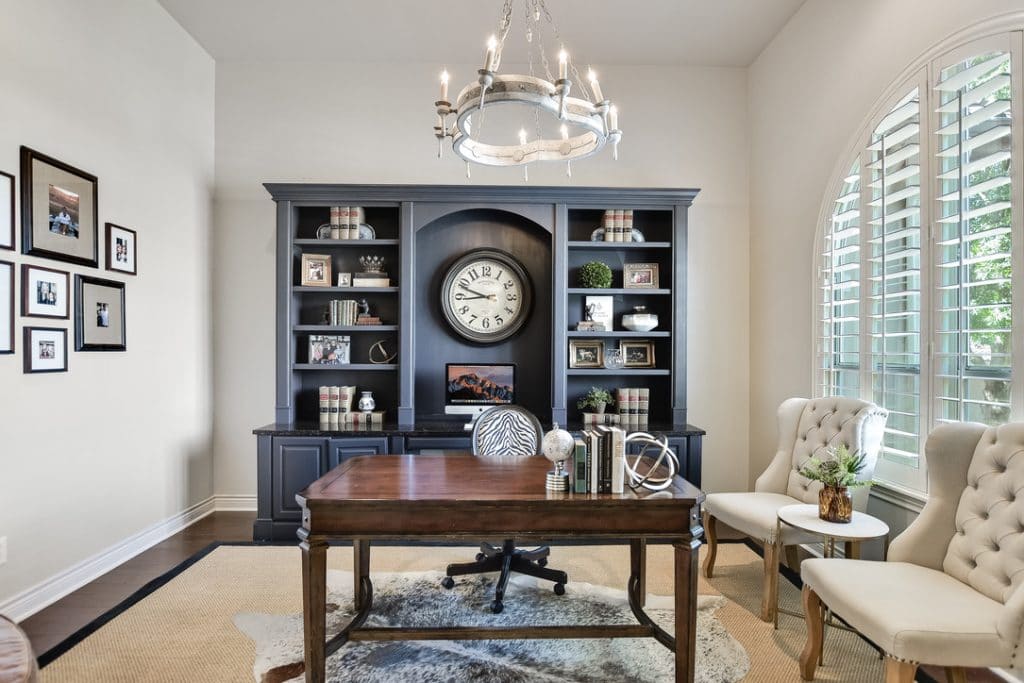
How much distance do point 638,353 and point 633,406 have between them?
1.44ft

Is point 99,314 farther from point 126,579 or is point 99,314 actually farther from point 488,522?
point 488,522

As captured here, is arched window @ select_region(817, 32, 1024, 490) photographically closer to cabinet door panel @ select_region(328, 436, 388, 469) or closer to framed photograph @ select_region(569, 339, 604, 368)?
framed photograph @ select_region(569, 339, 604, 368)

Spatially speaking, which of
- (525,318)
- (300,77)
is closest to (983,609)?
(525,318)

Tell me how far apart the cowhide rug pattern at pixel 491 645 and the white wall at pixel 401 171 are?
6.95 feet

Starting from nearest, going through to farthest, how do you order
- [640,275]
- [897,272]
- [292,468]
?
[897,272]
[292,468]
[640,275]

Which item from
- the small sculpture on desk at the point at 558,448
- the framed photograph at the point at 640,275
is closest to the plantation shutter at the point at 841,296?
the framed photograph at the point at 640,275

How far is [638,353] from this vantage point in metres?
4.67

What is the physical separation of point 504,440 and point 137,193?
9.19ft

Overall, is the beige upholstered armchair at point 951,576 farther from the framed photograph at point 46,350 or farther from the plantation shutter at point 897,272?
the framed photograph at point 46,350

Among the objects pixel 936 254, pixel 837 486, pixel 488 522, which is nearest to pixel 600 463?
pixel 488 522

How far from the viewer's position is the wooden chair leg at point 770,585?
278 centimetres

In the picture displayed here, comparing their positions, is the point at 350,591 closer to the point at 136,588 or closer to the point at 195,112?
the point at 136,588

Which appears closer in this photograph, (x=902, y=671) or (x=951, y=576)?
(x=902, y=671)

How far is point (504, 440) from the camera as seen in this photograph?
11.1ft
